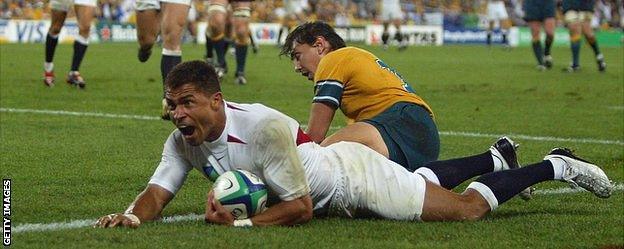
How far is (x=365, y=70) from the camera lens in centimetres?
681

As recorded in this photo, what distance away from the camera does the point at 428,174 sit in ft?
20.9

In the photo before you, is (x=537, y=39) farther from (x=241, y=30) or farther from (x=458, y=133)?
(x=458, y=133)

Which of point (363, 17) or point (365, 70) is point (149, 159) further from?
point (363, 17)

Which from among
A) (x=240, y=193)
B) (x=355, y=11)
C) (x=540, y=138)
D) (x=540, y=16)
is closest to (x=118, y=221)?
(x=240, y=193)

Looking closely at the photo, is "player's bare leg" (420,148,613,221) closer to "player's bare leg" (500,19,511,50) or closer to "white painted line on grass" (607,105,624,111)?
"white painted line on grass" (607,105,624,111)

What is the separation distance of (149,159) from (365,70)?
2037 mm

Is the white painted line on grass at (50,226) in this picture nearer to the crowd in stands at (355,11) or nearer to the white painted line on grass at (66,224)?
the white painted line on grass at (66,224)

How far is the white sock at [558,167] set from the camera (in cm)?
615

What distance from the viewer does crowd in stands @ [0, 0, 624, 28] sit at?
4052cm

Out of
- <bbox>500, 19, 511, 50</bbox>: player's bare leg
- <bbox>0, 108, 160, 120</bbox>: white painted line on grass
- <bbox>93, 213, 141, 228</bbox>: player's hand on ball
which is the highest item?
<bbox>93, 213, 141, 228</bbox>: player's hand on ball

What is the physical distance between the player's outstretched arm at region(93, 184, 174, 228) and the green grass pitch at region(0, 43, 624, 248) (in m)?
0.10

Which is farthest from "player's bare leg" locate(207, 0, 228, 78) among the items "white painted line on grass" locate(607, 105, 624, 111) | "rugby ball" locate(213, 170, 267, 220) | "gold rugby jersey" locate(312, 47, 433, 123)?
"rugby ball" locate(213, 170, 267, 220)

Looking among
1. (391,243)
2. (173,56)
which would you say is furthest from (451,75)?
(391,243)

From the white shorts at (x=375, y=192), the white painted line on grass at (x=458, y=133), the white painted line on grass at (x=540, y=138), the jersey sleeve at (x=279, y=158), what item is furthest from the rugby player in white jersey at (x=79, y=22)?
the jersey sleeve at (x=279, y=158)
